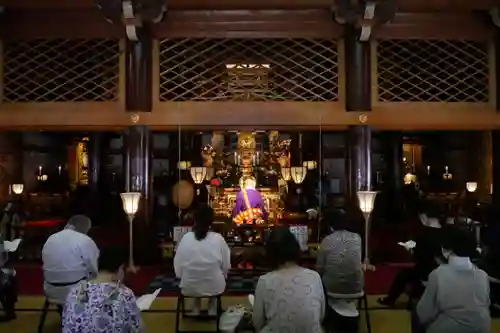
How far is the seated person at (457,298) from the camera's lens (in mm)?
3379

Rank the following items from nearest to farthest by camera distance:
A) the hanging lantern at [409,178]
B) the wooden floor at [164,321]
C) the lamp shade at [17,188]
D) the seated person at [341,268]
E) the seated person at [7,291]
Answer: the seated person at [341,268] < the wooden floor at [164,321] < the seated person at [7,291] < the lamp shade at [17,188] < the hanging lantern at [409,178]

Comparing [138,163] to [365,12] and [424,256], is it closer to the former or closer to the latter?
[365,12]

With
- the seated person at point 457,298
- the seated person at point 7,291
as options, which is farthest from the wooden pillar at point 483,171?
the seated person at point 7,291

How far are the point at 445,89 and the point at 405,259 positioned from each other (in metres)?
2.55

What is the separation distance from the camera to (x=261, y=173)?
11.7 metres

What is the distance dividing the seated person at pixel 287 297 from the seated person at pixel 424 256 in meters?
2.11

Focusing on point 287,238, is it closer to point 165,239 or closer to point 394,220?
point 165,239

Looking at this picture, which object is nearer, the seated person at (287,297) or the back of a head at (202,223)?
the seated person at (287,297)

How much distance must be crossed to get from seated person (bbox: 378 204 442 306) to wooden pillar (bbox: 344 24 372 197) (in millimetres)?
1850

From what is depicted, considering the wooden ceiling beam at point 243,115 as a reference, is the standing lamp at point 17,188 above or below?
below

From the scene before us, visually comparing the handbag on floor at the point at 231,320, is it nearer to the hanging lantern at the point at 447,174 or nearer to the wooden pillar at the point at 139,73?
the wooden pillar at the point at 139,73

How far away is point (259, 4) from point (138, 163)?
256 centimetres

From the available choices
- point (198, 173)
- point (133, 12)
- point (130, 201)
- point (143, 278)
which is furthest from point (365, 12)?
point (198, 173)

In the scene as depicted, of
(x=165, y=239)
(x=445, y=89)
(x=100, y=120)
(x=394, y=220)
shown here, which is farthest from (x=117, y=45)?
(x=394, y=220)
